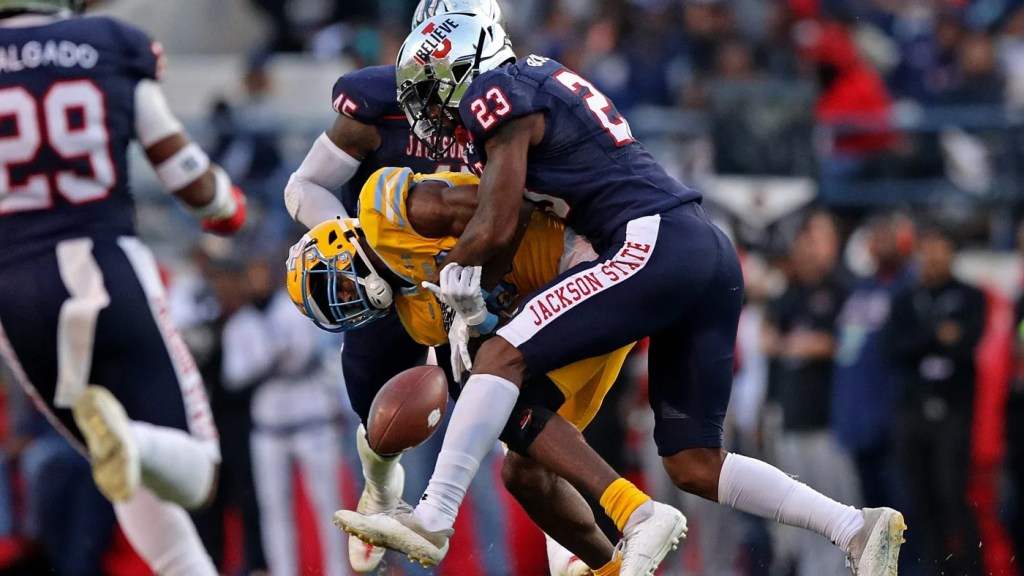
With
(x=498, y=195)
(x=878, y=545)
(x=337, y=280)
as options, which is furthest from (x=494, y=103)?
(x=878, y=545)

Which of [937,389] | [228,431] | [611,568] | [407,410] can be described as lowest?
[228,431]

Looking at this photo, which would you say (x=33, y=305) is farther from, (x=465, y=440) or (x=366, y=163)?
(x=366, y=163)

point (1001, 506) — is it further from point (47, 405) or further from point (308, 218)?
point (47, 405)

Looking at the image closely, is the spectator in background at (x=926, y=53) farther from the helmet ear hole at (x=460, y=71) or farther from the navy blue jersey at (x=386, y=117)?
the helmet ear hole at (x=460, y=71)

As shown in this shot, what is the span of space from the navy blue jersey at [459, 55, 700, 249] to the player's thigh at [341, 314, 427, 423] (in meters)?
1.21

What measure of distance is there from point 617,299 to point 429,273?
2.28 ft

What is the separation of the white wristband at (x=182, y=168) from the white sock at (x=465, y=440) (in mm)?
1319

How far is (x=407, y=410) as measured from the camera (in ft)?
18.2

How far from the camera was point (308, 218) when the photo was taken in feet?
20.9

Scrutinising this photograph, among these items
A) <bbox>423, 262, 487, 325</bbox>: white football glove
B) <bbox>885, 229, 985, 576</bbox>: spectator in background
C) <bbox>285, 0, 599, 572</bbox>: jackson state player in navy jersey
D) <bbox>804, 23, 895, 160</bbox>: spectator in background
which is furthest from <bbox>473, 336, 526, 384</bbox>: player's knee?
<bbox>804, 23, 895, 160</bbox>: spectator in background

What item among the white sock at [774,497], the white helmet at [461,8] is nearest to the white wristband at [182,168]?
the white helmet at [461,8]

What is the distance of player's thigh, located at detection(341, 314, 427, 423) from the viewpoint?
253 inches

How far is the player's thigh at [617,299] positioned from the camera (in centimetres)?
526

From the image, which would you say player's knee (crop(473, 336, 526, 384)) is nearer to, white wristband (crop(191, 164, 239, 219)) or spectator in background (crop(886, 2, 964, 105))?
white wristband (crop(191, 164, 239, 219))
